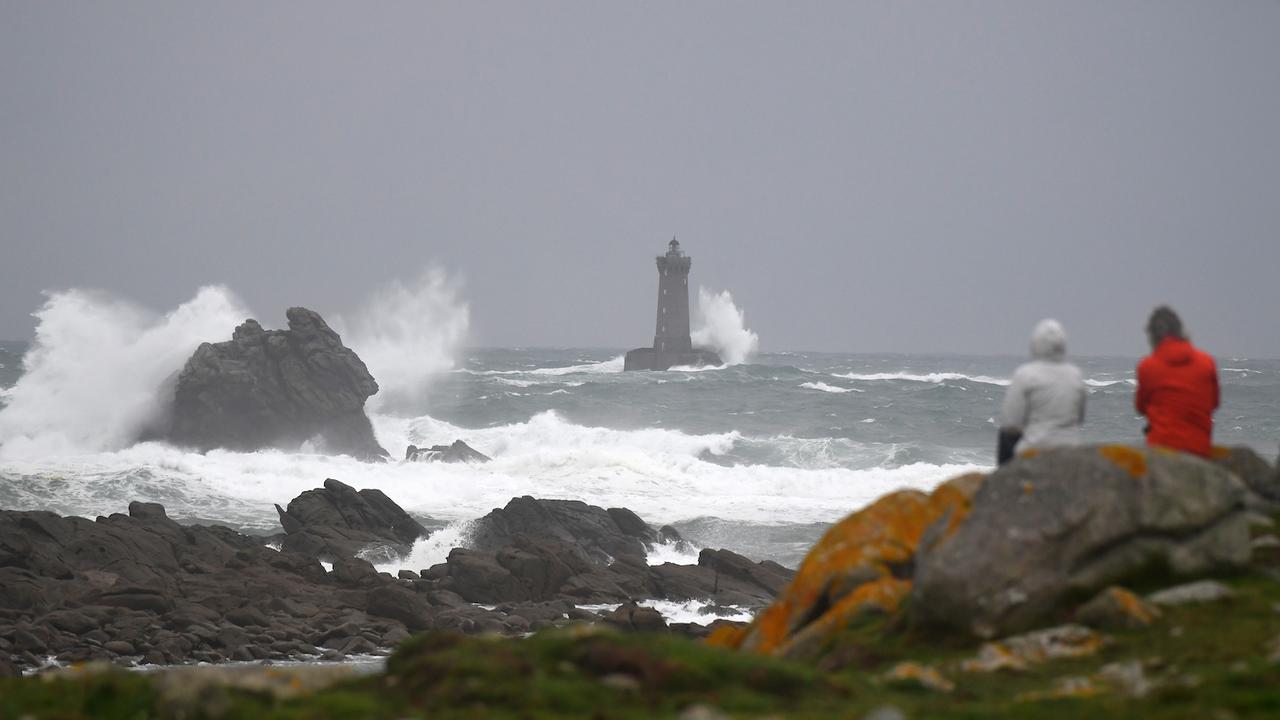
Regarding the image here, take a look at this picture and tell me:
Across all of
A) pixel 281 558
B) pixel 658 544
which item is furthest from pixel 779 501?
pixel 281 558

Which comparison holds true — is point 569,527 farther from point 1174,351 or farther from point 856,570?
point 1174,351

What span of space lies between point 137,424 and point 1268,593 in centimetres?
5161

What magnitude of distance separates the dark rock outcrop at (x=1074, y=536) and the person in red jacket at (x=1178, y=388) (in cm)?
83

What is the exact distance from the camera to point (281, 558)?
26.7m

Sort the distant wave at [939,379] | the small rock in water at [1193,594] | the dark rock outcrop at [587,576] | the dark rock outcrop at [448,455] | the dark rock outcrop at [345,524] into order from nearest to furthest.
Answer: the small rock in water at [1193,594] → the dark rock outcrop at [587,576] → the dark rock outcrop at [345,524] → the dark rock outcrop at [448,455] → the distant wave at [939,379]

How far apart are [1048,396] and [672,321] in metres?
107

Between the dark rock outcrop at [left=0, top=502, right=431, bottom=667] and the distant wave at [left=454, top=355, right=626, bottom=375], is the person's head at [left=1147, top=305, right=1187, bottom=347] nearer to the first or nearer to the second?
the dark rock outcrop at [left=0, top=502, right=431, bottom=667]

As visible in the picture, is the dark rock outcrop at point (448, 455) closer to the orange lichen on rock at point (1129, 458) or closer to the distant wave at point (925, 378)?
the orange lichen on rock at point (1129, 458)

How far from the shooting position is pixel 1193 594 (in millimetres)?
7945

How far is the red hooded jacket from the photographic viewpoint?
9055 mm

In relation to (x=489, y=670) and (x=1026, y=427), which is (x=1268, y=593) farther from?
(x=489, y=670)

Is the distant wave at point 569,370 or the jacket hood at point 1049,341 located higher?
the jacket hood at point 1049,341

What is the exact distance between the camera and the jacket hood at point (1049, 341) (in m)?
8.92

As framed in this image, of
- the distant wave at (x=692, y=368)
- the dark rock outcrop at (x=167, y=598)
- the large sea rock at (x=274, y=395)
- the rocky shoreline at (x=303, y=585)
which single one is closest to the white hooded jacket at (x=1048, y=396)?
the rocky shoreline at (x=303, y=585)
